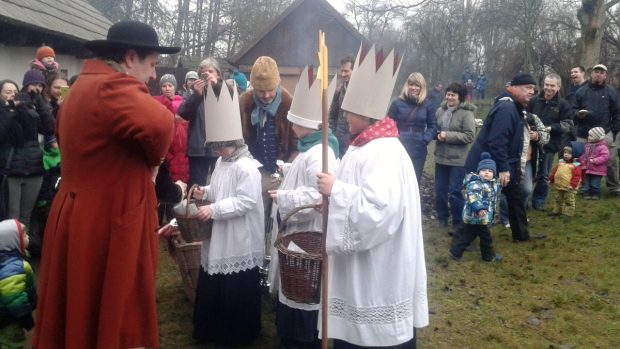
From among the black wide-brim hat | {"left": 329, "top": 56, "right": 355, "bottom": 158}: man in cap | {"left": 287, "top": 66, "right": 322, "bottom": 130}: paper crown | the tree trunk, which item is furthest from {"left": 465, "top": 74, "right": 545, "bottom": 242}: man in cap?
the tree trunk

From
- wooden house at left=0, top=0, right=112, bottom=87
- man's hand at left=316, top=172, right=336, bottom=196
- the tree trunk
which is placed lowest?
man's hand at left=316, top=172, right=336, bottom=196

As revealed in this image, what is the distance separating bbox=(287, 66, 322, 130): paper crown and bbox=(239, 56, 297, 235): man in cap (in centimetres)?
99

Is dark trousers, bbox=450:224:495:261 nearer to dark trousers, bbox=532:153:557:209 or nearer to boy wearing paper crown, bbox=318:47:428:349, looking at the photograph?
dark trousers, bbox=532:153:557:209

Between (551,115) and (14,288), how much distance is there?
7199 millimetres

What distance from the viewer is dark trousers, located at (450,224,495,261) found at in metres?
6.24

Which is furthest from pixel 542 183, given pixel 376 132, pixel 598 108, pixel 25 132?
pixel 25 132

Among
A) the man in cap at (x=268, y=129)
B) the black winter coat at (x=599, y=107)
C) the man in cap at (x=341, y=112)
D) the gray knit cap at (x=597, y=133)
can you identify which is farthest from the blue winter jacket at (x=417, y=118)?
the black winter coat at (x=599, y=107)

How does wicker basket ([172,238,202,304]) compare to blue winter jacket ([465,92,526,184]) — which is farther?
blue winter jacket ([465,92,526,184])

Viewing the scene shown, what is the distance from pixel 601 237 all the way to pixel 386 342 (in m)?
5.31

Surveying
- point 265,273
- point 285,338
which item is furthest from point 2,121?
point 285,338

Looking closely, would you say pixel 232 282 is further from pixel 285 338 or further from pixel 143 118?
pixel 143 118

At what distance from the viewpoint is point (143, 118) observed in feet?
8.34

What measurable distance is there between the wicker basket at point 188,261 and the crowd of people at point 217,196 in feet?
1.44

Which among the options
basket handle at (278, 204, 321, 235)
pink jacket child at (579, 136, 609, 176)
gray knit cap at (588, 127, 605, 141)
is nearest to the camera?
basket handle at (278, 204, 321, 235)
